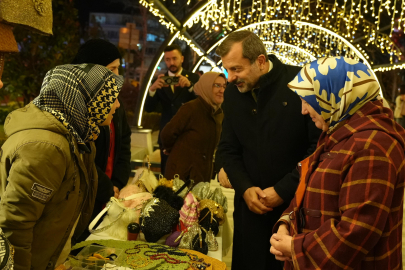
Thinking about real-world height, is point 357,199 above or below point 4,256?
above

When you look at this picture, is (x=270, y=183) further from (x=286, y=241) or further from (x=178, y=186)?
(x=286, y=241)

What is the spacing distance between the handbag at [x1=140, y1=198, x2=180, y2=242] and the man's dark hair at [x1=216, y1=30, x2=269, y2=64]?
108 cm

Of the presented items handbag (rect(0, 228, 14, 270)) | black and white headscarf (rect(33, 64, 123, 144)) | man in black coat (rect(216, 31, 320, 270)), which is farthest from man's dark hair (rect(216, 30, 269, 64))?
handbag (rect(0, 228, 14, 270))

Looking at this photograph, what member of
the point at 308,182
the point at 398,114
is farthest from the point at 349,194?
the point at 398,114

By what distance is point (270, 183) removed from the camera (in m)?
2.75

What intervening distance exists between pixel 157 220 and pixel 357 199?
1207mm

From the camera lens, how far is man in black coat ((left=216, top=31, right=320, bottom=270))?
8.65ft

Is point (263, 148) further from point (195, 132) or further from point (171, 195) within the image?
point (195, 132)

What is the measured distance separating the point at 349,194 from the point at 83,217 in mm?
1439

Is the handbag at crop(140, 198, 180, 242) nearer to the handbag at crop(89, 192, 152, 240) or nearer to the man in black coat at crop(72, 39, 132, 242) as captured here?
the handbag at crop(89, 192, 152, 240)

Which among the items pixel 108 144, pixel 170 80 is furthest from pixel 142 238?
pixel 170 80

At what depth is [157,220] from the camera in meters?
2.39

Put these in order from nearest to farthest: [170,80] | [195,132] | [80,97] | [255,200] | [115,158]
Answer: [80,97] → [255,200] → [115,158] → [195,132] → [170,80]

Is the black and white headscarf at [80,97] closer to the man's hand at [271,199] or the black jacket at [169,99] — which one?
the man's hand at [271,199]
